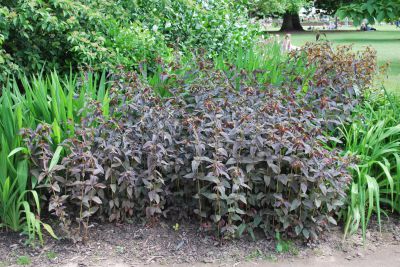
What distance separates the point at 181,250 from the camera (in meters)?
3.65

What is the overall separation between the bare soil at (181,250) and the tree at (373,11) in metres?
3.01

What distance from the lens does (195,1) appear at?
7.92 m

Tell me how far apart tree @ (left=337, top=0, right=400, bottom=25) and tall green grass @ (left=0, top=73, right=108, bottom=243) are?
3.32 meters

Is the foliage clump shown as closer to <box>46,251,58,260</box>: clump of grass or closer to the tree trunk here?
<box>46,251,58,260</box>: clump of grass

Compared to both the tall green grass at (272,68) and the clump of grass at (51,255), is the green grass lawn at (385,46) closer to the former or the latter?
the tall green grass at (272,68)

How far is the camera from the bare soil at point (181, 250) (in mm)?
3525

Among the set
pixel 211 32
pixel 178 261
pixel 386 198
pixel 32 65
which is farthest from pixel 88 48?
pixel 386 198

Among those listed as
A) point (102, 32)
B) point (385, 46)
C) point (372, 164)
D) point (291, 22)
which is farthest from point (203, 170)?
point (291, 22)

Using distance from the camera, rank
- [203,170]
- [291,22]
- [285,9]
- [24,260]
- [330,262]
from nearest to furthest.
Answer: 1. [24,260]
2. [330,262]
3. [203,170]
4. [285,9]
5. [291,22]

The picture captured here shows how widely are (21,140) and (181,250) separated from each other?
4.61 feet

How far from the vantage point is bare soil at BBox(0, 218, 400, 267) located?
3.53 meters

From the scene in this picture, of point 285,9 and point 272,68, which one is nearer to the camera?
point 272,68

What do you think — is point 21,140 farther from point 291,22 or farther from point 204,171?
point 291,22

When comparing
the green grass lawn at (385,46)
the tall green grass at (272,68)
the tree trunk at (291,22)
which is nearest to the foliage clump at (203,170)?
the tall green grass at (272,68)
